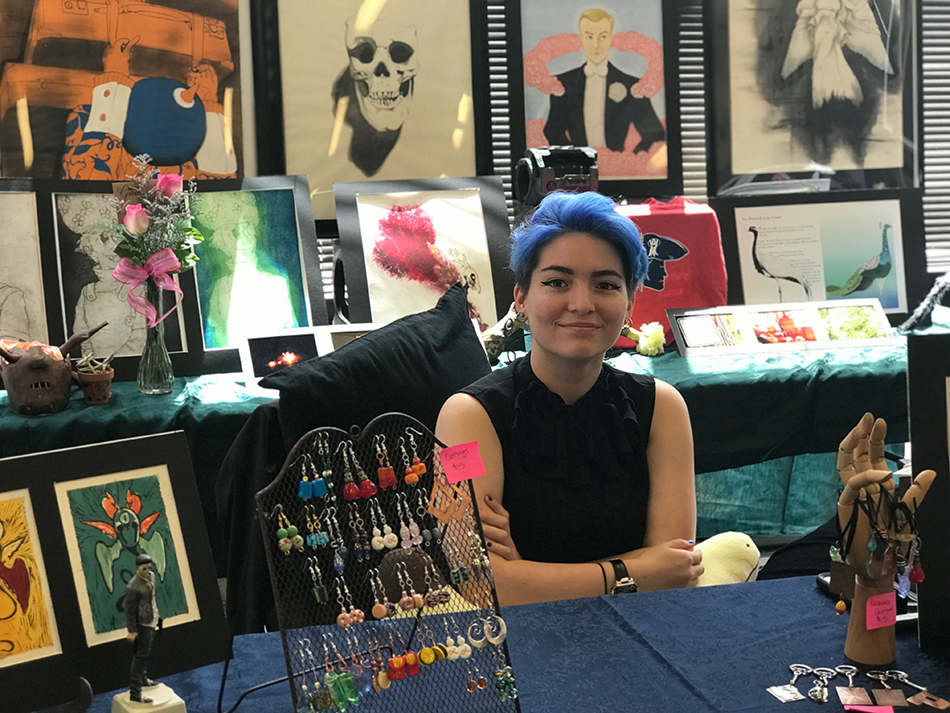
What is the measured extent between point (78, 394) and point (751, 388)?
1.94 metres

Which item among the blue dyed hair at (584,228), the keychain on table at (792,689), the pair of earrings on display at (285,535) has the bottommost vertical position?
the keychain on table at (792,689)

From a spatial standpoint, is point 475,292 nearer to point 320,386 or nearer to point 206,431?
point 206,431

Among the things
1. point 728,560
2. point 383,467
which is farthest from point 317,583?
point 728,560

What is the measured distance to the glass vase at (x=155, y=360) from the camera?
2.61 meters

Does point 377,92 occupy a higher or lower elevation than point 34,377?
higher

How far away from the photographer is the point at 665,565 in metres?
1.65

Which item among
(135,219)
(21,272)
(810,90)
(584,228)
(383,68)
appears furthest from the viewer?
(810,90)

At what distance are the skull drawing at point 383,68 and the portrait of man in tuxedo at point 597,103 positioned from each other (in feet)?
1.84

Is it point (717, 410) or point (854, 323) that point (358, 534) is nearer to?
point (717, 410)

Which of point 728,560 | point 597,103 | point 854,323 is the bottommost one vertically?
point 728,560

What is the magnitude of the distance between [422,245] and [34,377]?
1252 millimetres

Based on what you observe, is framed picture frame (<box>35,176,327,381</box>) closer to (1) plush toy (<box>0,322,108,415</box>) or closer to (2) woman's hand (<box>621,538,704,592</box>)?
(1) plush toy (<box>0,322,108,415</box>)

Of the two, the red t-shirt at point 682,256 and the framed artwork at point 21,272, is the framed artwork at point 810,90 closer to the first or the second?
the red t-shirt at point 682,256

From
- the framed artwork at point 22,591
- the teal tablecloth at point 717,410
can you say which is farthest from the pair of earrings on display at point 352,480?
the teal tablecloth at point 717,410
